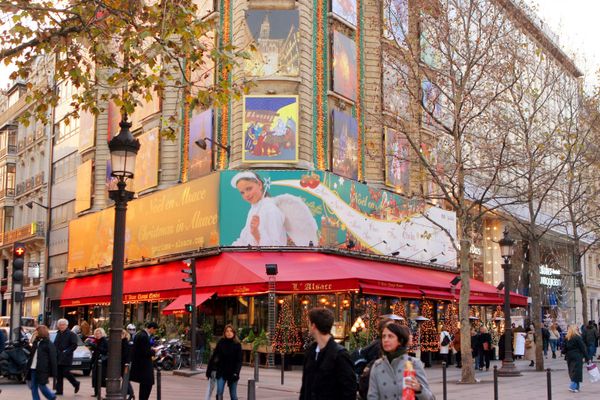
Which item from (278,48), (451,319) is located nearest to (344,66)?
(278,48)

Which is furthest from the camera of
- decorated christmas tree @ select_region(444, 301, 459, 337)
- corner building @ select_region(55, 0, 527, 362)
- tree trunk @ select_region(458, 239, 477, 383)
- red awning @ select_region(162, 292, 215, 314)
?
decorated christmas tree @ select_region(444, 301, 459, 337)

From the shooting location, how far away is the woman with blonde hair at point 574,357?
1839 cm

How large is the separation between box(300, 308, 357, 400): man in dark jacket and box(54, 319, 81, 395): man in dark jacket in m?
12.0

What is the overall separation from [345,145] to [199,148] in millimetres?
5896

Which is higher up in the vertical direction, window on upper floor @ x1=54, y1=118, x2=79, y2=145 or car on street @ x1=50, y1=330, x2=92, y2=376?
window on upper floor @ x1=54, y1=118, x2=79, y2=145

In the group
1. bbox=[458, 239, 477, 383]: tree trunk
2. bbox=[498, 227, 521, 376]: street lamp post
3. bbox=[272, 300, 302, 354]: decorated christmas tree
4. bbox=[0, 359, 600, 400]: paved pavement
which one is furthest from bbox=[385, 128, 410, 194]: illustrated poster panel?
bbox=[458, 239, 477, 383]: tree trunk

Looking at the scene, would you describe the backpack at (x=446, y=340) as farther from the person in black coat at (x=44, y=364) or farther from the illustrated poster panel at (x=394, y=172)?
the person in black coat at (x=44, y=364)

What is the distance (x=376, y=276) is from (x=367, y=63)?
10804 mm

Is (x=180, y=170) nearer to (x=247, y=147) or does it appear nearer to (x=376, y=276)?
(x=247, y=147)

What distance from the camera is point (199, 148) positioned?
103 feet

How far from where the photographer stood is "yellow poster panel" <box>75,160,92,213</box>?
40.6m

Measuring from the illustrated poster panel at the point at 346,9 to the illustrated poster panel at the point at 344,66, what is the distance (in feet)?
2.88

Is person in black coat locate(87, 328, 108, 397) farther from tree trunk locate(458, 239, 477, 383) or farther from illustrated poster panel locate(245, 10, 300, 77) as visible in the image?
illustrated poster panel locate(245, 10, 300, 77)

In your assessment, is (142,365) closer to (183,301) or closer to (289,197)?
(183,301)
